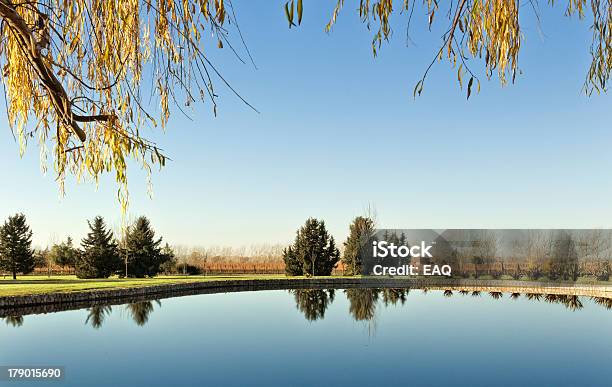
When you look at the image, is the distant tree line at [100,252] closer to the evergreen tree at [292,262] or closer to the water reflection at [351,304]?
the evergreen tree at [292,262]

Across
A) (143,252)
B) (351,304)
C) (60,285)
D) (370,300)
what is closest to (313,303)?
(351,304)

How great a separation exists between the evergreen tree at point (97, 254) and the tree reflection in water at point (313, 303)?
9850 millimetres

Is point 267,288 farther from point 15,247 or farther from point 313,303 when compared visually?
point 15,247

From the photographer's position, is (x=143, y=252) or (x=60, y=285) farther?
(x=143, y=252)

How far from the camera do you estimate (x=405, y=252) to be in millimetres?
28203

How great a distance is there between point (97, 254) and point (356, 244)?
14.2 metres

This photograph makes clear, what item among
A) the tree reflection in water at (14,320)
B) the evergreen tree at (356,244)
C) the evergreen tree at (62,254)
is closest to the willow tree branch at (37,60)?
the tree reflection in water at (14,320)

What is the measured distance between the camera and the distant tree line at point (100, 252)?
23281 mm

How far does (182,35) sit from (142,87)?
0.47m

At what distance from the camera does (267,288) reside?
21484mm

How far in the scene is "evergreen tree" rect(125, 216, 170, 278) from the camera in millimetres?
23984

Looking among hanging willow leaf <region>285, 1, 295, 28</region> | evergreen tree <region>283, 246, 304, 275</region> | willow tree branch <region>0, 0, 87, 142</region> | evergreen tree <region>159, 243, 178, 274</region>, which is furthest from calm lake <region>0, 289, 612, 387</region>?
evergreen tree <region>283, 246, 304, 275</region>

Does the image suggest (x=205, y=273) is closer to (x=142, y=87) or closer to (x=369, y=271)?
(x=369, y=271)

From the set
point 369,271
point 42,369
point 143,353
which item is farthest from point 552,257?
point 42,369
